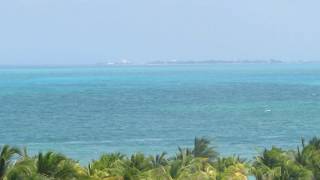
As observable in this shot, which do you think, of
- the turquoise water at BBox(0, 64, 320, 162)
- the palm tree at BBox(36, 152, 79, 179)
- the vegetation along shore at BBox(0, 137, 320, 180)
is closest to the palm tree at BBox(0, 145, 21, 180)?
the vegetation along shore at BBox(0, 137, 320, 180)

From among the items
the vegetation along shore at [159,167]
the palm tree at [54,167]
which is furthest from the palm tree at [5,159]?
the palm tree at [54,167]

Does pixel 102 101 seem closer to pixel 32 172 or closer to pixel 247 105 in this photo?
pixel 247 105

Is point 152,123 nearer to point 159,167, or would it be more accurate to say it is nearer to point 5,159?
point 159,167

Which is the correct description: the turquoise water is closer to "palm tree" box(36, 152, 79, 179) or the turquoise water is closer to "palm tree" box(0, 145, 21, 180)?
"palm tree" box(0, 145, 21, 180)

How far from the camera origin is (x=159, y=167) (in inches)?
1591

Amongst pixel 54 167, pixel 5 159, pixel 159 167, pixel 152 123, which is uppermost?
pixel 5 159

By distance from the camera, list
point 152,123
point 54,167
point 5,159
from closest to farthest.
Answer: point 5,159, point 54,167, point 152,123

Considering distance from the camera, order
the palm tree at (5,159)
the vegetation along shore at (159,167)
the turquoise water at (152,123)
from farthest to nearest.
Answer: the turquoise water at (152,123) < the vegetation along shore at (159,167) < the palm tree at (5,159)

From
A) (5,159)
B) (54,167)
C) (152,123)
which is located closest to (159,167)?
(54,167)

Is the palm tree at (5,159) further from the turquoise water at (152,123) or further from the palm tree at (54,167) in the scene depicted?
the turquoise water at (152,123)

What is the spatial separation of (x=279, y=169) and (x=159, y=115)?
103157mm

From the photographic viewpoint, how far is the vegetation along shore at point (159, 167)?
33.1 meters

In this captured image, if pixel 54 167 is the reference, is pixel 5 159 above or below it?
above

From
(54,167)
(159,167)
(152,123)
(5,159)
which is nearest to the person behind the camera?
(5,159)
